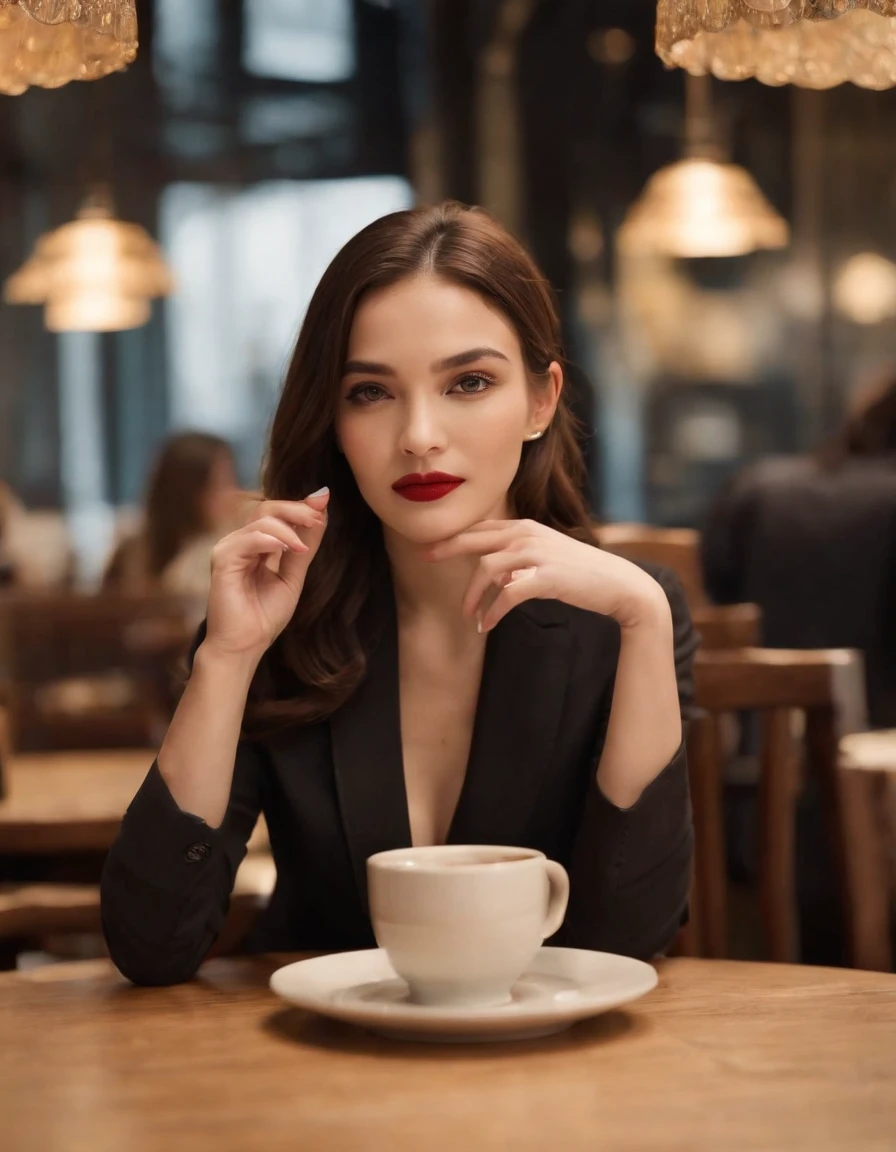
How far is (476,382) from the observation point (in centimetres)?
159

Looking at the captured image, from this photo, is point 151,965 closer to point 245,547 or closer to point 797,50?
point 245,547

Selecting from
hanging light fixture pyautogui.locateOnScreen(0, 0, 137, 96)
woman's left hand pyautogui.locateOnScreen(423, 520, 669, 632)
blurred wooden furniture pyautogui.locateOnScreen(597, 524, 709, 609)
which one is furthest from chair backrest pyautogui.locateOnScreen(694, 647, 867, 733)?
blurred wooden furniture pyautogui.locateOnScreen(597, 524, 709, 609)

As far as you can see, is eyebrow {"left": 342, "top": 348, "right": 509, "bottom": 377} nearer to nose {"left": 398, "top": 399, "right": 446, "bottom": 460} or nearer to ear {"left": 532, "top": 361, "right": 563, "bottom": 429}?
nose {"left": 398, "top": 399, "right": 446, "bottom": 460}

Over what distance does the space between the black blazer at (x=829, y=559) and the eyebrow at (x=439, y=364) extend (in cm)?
296

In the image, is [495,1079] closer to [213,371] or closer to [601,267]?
[601,267]

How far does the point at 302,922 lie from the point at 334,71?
7101mm

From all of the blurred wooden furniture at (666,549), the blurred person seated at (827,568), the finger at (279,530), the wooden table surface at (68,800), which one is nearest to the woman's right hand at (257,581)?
the finger at (279,530)

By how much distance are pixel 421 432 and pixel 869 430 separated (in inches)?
121

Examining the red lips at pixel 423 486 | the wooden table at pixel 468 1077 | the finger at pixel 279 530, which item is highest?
the red lips at pixel 423 486

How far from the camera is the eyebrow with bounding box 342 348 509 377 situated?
1.56 m

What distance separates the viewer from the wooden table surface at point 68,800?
2.44m

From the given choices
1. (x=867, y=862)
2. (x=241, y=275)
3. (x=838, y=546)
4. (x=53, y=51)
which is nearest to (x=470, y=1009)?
(x=867, y=862)

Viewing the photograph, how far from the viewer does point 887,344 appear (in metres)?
7.28

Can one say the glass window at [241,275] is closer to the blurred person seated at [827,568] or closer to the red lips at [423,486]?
the blurred person seated at [827,568]
